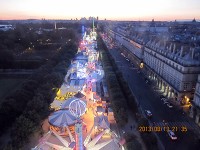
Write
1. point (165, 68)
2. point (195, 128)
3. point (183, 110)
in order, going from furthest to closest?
1. point (165, 68)
2. point (183, 110)
3. point (195, 128)

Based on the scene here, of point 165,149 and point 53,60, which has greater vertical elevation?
point 53,60

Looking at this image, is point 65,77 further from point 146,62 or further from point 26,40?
point 26,40

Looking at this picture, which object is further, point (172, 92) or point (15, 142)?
point (172, 92)

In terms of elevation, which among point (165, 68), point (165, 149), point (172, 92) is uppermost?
point (165, 68)

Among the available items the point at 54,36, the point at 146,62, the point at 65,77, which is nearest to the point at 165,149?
the point at 65,77

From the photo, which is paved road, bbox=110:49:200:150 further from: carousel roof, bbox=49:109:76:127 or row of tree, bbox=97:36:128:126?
carousel roof, bbox=49:109:76:127

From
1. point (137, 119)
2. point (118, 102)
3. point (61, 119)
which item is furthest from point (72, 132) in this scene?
point (137, 119)

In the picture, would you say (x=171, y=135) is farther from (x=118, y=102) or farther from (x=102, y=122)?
(x=102, y=122)
